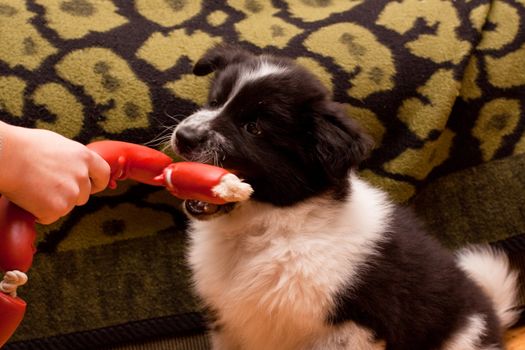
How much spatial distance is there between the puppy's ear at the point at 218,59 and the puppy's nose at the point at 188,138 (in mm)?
343

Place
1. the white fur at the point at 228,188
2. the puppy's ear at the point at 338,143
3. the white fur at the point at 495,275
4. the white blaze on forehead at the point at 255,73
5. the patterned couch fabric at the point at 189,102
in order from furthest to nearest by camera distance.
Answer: the white fur at the point at 495,275 → the patterned couch fabric at the point at 189,102 → the white blaze on forehead at the point at 255,73 → the puppy's ear at the point at 338,143 → the white fur at the point at 228,188

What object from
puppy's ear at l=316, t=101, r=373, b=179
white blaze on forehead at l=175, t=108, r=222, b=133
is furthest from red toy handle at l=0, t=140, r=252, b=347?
puppy's ear at l=316, t=101, r=373, b=179

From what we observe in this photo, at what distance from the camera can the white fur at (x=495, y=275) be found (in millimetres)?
2055

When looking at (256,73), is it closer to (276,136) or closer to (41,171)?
(276,136)

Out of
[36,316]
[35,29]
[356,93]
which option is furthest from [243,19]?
[36,316]

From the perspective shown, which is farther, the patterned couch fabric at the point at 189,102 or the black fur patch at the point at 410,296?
the patterned couch fabric at the point at 189,102

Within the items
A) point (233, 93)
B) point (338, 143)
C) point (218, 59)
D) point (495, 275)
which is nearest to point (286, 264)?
point (338, 143)

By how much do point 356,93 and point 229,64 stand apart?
0.50 metres

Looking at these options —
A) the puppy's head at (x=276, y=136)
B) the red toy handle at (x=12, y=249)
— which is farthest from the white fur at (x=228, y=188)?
the red toy handle at (x=12, y=249)

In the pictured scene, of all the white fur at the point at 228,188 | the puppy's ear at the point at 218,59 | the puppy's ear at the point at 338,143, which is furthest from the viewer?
the puppy's ear at the point at 218,59

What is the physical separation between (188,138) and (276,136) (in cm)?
22

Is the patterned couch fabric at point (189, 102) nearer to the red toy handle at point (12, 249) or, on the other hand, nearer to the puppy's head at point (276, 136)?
the puppy's head at point (276, 136)

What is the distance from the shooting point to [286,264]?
160 centimetres

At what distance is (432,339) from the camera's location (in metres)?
1.70
